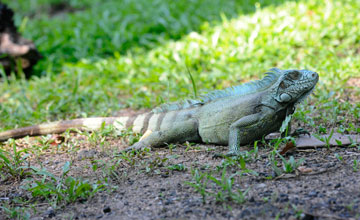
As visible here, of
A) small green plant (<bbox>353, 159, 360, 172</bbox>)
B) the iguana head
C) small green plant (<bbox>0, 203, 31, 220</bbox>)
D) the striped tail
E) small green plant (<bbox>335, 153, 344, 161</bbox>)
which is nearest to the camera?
small green plant (<bbox>0, 203, 31, 220</bbox>)

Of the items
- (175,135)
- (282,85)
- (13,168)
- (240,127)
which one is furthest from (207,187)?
(13,168)

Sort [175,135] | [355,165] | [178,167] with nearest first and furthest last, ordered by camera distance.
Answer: [355,165] < [178,167] < [175,135]

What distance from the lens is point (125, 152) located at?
14.0ft

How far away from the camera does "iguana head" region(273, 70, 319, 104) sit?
3.88m

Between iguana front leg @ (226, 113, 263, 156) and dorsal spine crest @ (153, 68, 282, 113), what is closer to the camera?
iguana front leg @ (226, 113, 263, 156)

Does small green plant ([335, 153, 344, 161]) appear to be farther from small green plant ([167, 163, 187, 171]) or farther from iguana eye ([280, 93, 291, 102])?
small green plant ([167, 163, 187, 171])

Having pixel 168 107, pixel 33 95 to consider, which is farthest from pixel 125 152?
pixel 33 95

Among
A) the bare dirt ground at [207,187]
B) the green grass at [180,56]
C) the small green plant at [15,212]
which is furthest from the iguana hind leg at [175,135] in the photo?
the small green plant at [15,212]

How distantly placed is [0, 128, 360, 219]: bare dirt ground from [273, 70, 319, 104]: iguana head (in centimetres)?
52

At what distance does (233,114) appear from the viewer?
4098 mm

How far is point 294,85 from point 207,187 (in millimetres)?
1381

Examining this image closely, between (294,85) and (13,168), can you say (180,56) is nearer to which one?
(294,85)

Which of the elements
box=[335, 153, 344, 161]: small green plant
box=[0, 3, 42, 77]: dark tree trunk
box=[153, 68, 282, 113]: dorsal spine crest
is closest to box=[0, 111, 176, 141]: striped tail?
box=[153, 68, 282, 113]: dorsal spine crest

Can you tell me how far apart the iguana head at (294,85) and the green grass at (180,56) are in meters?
0.76
